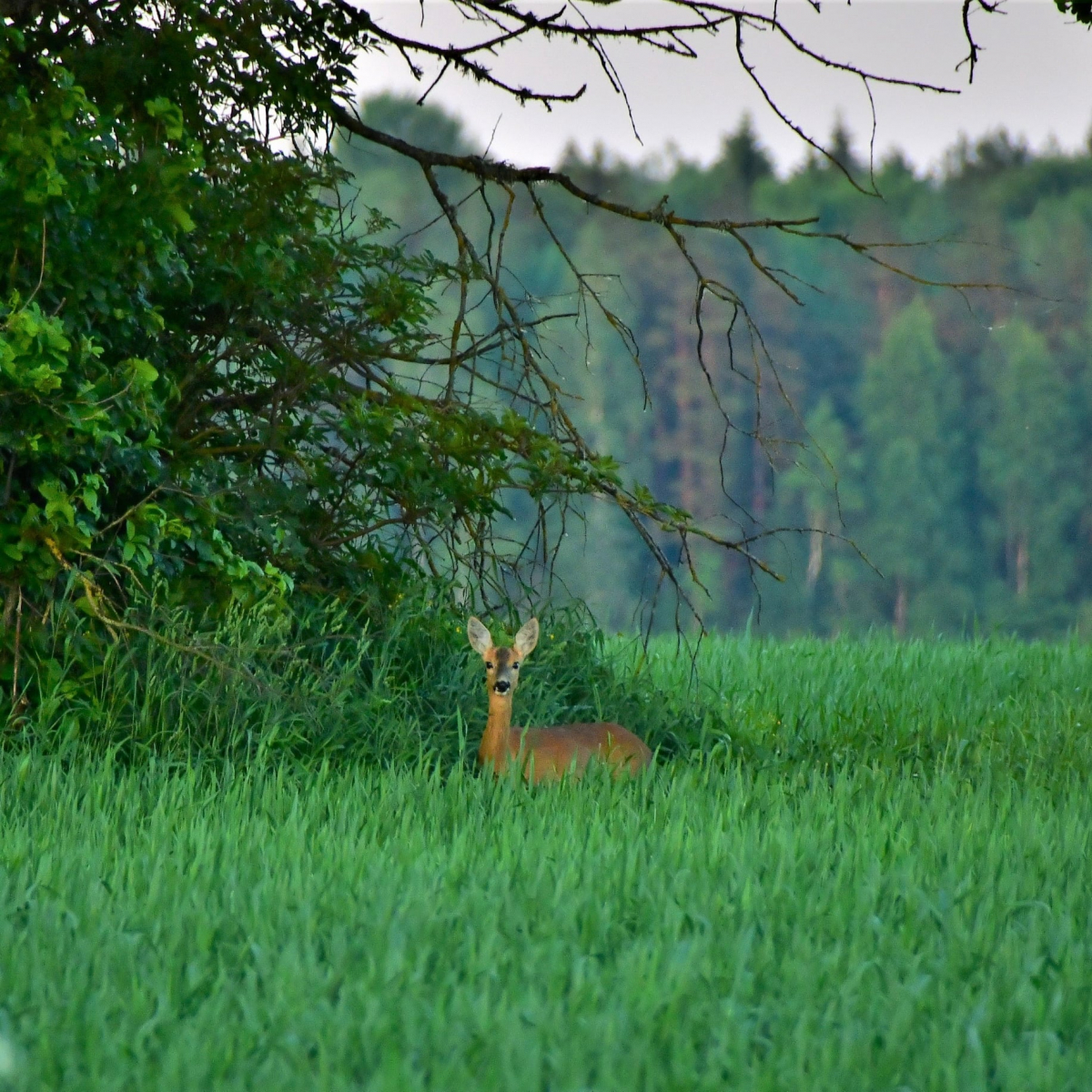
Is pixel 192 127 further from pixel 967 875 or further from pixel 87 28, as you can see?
pixel 967 875

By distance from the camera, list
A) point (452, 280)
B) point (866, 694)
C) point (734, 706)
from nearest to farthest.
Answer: point (452, 280), point (734, 706), point (866, 694)

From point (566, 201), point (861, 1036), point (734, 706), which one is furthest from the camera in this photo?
point (566, 201)

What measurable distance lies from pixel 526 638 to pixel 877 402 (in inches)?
1643

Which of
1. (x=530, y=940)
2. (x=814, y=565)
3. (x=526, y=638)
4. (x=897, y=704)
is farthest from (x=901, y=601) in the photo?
(x=530, y=940)

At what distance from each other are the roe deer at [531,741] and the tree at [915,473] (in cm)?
3706

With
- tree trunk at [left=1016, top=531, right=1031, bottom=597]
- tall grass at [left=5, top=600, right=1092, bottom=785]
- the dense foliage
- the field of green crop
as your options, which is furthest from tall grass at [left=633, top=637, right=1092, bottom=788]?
tree trunk at [left=1016, top=531, right=1031, bottom=597]

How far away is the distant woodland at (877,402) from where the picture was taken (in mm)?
43812

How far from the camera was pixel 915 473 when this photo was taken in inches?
1788

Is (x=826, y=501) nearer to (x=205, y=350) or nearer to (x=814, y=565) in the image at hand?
(x=814, y=565)

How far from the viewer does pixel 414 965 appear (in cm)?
412

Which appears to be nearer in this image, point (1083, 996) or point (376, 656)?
point (1083, 996)

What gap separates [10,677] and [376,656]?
1.74 meters

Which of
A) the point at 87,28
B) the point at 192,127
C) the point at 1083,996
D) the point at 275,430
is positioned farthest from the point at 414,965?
the point at 87,28

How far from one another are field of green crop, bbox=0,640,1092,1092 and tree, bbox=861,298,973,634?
37.8m
